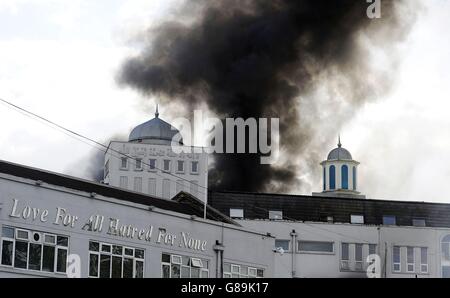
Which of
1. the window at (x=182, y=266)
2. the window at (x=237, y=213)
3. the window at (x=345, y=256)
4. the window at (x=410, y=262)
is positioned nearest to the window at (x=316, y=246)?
the window at (x=345, y=256)

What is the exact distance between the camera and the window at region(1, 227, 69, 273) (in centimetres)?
4506

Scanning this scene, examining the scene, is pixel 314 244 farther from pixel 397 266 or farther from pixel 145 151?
pixel 145 151

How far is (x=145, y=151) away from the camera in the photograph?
12500cm

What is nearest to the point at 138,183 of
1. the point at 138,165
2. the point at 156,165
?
the point at 138,165

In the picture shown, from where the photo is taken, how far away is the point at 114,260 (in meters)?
52.0

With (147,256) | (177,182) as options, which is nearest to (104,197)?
(147,256)

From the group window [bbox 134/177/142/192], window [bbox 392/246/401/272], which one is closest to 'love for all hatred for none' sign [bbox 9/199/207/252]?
window [bbox 392/246/401/272]

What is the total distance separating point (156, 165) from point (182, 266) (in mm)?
68155

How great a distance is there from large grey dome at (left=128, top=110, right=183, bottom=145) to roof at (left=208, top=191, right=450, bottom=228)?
2445 centimetres

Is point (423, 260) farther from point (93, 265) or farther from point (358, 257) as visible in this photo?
point (93, 265)

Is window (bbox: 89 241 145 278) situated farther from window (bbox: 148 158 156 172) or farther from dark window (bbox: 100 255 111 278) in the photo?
window (bbox: 148 158 156 172)

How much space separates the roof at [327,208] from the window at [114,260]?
1978 inches
